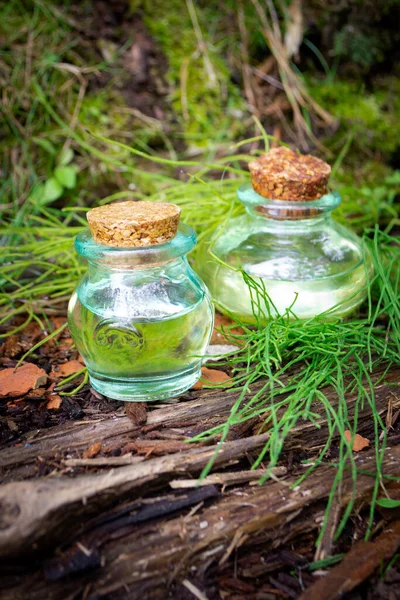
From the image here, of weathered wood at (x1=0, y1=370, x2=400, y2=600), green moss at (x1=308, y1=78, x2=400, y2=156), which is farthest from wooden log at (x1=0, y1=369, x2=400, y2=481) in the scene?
green moss at (x1=308, y1=78, x2=400, y2=156)

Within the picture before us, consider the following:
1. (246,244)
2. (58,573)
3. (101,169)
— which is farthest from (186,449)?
(101,169)

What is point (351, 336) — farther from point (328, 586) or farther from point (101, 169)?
point (101, 169)

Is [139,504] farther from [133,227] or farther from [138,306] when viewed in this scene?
[133,227]

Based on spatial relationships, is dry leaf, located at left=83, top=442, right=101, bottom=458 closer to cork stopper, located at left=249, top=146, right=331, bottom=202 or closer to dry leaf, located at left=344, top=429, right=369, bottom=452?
dry leaf, located at left=344, top=429, right=369, bottom=452

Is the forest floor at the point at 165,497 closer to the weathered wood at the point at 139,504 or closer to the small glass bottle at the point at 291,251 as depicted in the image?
the weathered wood at the point at 139,504

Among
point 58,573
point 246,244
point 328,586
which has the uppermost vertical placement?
point 246,244

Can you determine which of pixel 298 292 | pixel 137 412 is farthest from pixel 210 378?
pixel 298 292
